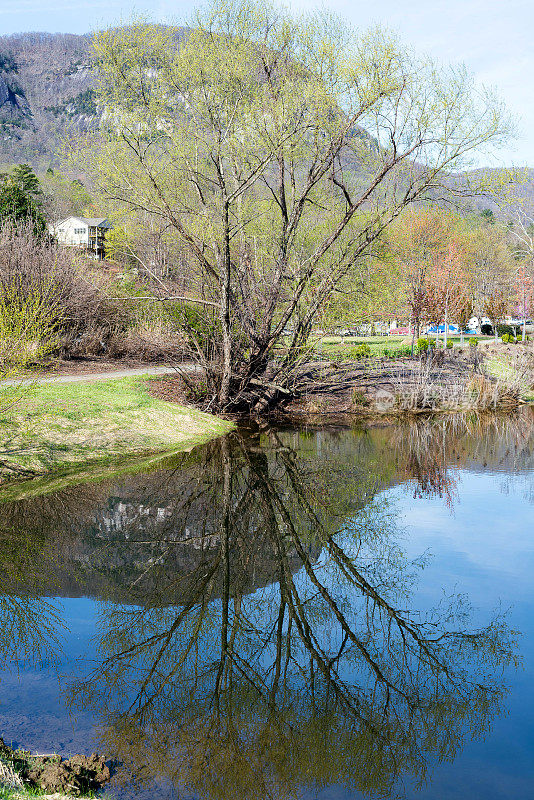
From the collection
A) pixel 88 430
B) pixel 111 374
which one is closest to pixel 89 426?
pixel 88 430

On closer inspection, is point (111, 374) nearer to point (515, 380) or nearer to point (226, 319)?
point (226, 319)

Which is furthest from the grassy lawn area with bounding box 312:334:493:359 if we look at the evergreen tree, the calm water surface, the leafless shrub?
the evergreen tree

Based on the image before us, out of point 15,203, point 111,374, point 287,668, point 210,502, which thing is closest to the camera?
point 287,668

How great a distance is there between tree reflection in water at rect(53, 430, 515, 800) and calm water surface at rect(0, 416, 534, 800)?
0.02m

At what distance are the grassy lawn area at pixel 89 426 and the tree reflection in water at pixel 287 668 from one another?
4101 mm

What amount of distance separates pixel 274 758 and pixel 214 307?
604 inches

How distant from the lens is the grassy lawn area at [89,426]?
1281 cm

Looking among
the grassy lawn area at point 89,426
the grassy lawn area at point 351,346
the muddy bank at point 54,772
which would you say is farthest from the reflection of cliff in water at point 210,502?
the grassy lawn area at point 351,346

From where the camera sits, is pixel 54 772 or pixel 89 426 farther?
pixel 89 426

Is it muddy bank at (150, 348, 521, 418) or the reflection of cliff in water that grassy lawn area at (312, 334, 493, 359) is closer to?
muddy bank at (150, 348, 521, 418)

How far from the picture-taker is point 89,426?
47.9 ft

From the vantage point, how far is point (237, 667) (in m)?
6.09

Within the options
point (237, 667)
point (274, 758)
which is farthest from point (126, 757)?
point (237, 667)

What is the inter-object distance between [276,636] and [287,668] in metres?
0.61
